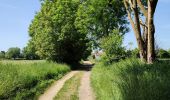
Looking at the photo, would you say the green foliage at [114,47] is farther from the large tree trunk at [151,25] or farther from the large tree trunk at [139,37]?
→ the large tree trunk at [151,25]

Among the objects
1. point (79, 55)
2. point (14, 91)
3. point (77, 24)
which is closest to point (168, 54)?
point (79, 55)

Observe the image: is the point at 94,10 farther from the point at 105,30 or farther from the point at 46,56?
the point at 46,56

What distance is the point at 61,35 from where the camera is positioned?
141ft

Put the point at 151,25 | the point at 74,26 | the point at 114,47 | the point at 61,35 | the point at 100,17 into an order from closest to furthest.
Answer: the point at 151,25 < the point at 114,47 < the point at 100,17 < the point at 61,35 < the point at 74,26

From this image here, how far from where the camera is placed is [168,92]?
10102mm

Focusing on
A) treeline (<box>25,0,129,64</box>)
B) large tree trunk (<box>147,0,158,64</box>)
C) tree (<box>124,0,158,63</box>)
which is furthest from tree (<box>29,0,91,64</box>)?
large tree trunk (<box>147,0,158,64</box>)

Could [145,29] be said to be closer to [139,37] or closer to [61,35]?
[139,37]

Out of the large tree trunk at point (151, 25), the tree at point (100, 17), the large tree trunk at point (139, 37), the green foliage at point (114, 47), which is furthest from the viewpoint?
the tree at point (100, 17)

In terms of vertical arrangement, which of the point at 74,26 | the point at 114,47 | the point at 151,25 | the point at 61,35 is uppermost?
→ the point at 74,26

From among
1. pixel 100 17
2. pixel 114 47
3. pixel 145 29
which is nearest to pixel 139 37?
pixel 145 29

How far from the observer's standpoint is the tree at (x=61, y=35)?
43.2 meters

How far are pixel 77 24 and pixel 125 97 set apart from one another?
3255 cm

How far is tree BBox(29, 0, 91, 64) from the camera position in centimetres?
Answer: 4316

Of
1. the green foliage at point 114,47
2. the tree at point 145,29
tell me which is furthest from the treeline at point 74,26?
the tree at point 145,29
